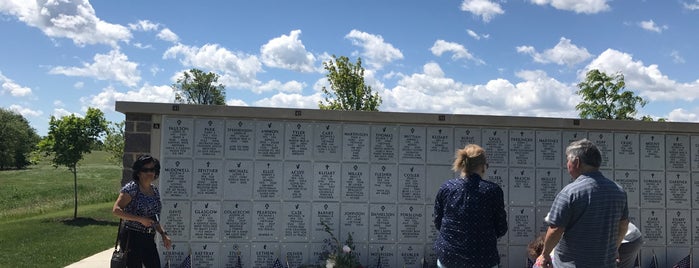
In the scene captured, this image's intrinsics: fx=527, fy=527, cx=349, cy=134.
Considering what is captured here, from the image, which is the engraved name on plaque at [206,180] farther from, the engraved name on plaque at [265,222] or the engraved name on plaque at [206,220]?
the engraved name on plaque at [265,222]

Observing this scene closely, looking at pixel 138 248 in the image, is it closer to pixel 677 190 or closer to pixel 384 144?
pixel 384 144

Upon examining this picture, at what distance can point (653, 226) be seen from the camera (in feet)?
21.2

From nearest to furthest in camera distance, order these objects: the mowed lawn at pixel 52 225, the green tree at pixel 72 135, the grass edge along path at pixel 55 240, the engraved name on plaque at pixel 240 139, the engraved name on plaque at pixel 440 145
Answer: the engraved name on plaque at pixel 240 139, the engraved name on plaque at pixel 440 145, the grass edge along path at pixel 55 240, the mowed lawn at pixel 52 225, the green tree at pixel 72 135

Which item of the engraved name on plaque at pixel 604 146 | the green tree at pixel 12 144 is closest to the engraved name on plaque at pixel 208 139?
the engraved name on plaque at pixel 604 146

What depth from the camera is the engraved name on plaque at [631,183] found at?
6430 mm

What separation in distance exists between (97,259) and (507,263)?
Result: 541cm

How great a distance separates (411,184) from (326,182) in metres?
0.99

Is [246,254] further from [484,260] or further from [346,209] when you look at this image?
[484,260]

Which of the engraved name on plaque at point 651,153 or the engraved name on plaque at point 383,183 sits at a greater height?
the engraved name on plaque at point 651,153

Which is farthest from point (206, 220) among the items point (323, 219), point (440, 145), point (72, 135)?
point (72, 135)

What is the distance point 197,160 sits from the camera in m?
5.93

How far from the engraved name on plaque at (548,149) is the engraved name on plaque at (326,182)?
244 cm

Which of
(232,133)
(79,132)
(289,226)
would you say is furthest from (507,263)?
(79,132)

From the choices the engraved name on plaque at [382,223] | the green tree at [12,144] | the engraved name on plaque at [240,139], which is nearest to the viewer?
the engraved name on plaque at [240,139]
